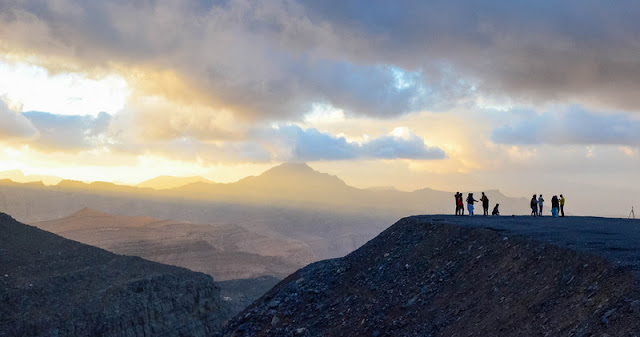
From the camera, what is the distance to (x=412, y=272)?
734 inches

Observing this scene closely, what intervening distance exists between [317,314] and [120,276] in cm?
4564

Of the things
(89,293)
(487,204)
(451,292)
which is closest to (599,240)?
(451,292)

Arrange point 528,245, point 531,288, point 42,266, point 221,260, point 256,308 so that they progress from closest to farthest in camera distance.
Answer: point 531,288 < point 528,245 < point 256,308 < point 42,266 < point 221,260

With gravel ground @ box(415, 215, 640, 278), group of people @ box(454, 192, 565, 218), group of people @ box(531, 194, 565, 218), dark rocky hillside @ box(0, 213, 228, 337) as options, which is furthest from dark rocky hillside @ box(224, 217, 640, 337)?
dark rocky hillside @ box(0, 213, 228, 337)

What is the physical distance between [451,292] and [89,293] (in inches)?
1759

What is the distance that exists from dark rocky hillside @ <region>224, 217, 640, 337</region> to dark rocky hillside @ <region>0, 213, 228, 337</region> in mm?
32941

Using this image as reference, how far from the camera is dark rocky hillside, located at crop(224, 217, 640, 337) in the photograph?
1191 cm

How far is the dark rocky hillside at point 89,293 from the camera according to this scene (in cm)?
4575

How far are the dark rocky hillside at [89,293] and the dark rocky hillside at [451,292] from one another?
108 feet

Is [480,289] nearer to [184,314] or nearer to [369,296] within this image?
[369,296]

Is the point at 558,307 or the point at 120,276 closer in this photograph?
the point at 558,307

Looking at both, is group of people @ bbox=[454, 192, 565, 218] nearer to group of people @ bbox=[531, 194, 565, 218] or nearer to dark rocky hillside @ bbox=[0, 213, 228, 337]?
group of people @ bbox=[531, 194, 565, 218]

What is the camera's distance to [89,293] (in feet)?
166

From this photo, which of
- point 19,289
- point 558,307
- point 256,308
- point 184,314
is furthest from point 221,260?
point 558,307
